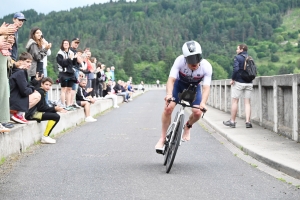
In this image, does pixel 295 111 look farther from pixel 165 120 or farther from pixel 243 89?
pixel 243 89

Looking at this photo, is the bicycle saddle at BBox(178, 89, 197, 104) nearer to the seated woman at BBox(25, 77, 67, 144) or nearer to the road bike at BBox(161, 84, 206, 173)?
the road bike at BBox(161, 84, 206, 173)

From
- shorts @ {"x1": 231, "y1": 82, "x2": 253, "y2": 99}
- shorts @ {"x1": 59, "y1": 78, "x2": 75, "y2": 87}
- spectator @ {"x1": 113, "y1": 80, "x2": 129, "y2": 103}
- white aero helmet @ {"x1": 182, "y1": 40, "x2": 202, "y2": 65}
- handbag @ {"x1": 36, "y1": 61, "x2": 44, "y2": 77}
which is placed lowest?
spectator @ {"x1": 113, "y1": 80, "x2": 129, "y2": 103}

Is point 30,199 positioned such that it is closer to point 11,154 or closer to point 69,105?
point 11,154

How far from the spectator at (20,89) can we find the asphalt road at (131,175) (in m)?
0.78

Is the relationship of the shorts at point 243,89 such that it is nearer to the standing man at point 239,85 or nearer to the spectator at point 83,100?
the standing man at point 239,85

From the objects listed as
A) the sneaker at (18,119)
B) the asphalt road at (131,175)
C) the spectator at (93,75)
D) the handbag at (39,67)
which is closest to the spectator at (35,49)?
the handbag at (39,67)

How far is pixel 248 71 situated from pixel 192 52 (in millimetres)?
6856

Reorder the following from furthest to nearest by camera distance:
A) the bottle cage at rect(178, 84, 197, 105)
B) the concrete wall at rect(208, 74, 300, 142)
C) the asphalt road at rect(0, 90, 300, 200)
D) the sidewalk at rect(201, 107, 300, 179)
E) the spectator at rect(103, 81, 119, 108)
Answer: the spectator at rect(103, 81, 119, 108) < the concrete wall at rect(208, 74, 300, 142) < the bottle cage at rect(178, 84, 197, 105) < the sidewalk at rect(201, 107, 300, 179) < the asphalt road at rect(0, 90, 300, 200)

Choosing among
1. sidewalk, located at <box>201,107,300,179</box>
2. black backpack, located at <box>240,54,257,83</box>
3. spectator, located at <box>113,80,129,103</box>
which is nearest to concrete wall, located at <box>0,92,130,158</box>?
sidewalk, located at <box>201,107,300,179</box>

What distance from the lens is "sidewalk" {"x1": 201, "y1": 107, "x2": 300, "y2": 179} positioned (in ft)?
28.4

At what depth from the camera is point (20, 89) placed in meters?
11.0

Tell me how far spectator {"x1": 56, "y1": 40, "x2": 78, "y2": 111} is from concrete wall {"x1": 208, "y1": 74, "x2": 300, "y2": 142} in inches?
201

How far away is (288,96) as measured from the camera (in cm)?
1280

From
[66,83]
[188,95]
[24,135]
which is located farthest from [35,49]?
[188,95]
